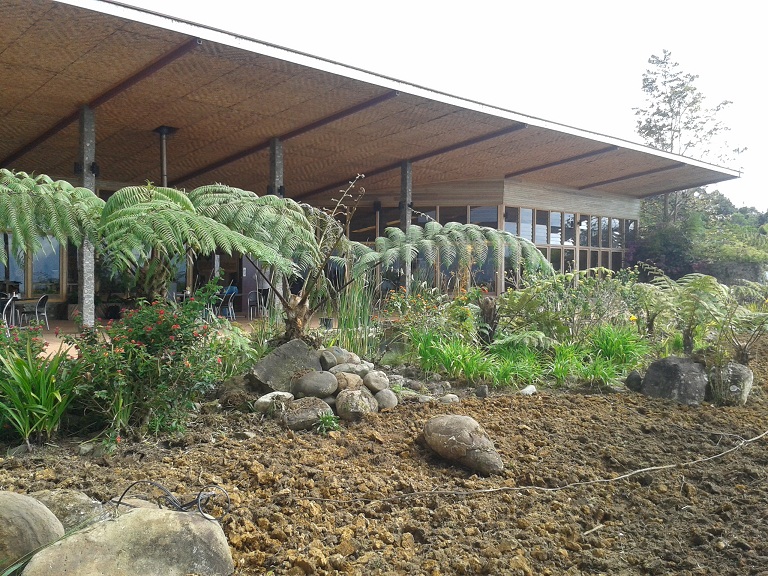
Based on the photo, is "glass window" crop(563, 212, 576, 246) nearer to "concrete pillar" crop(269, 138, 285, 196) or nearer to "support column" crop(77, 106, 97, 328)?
"concrete pillar" crop(269, 138, 285, 196)

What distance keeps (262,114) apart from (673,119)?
88.1ft

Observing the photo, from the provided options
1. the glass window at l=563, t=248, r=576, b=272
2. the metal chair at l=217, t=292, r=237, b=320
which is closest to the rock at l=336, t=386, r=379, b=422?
the metal chair at l=217, t=292, r=237, b=320

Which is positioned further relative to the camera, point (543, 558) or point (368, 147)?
point (368, 147)

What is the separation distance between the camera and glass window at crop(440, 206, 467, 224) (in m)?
14.4

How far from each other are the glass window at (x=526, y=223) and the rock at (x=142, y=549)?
1327 centimetres

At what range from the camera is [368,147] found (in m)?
11.1

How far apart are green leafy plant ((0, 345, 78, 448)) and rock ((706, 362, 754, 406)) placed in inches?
183

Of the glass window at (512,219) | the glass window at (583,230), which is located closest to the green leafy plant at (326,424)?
the glass window at (512,219)

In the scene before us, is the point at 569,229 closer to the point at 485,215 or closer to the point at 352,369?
the point at 485,215

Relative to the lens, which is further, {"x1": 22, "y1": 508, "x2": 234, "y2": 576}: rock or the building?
the building

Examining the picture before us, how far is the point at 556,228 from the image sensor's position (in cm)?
1579

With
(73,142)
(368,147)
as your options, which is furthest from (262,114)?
(73,142)

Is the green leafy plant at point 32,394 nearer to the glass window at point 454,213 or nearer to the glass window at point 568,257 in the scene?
the glass window at point 454,213

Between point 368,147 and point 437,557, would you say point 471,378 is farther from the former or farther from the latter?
point 368,147
